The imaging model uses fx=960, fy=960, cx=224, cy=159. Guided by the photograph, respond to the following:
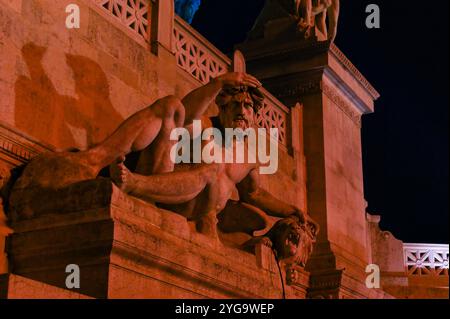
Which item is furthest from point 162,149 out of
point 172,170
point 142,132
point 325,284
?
point 325,284

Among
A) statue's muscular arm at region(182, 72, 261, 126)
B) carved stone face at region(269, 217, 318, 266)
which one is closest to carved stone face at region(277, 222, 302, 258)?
carved stone face at region(269, 217, 318, 266)

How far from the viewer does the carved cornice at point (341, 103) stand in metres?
15.8

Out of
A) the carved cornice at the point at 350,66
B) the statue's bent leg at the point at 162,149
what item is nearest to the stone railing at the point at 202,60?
the carved cornice at the point at 350,66

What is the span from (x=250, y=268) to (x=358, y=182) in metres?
6.65

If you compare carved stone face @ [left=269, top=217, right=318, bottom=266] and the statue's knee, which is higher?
the statue's knee

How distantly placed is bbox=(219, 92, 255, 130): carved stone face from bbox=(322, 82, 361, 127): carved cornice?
5296 millimetres

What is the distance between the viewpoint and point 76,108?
1016 centimetres

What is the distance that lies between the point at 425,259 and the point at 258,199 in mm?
11332

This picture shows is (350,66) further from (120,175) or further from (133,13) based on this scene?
(120,175)

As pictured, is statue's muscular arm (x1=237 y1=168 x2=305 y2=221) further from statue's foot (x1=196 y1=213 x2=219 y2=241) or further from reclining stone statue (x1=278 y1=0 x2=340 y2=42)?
reclining stone statue (x1=278 y1=0 x2=340 y2=42)

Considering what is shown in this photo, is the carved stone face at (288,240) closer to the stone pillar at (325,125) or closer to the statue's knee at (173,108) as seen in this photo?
the statue's knee at (173,108)

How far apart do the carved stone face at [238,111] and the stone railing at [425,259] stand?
12243 millimetres

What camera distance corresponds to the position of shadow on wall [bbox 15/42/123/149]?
941 centimetres
